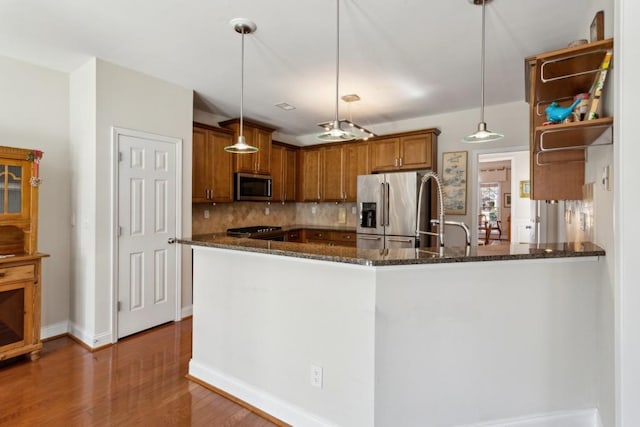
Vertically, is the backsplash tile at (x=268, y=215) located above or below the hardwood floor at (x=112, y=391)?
above

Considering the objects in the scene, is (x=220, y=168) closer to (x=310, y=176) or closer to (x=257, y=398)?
(x=310, y=176)

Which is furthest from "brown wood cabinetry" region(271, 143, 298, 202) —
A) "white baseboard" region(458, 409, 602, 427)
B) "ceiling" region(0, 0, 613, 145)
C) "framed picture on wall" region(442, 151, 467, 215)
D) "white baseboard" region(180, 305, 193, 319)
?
"white baseboard" region(458, 409, 602, 427)

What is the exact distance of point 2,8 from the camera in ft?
7.04

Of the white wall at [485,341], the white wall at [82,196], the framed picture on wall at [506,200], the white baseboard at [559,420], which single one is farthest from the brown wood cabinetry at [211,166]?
the framed picture on wall at [506,200]

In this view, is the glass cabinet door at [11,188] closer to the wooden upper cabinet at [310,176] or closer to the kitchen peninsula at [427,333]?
the kitchen peninsula at [427,333]

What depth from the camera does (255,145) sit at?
4.73 m

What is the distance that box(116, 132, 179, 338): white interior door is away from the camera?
307 cm

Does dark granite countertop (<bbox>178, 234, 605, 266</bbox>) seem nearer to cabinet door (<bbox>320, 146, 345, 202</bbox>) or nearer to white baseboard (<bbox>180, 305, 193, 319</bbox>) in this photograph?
white baseboard (<bbox>180, 305, 193, 319</bbox>)

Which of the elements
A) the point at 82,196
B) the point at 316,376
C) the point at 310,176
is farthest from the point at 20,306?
the point at 310,176

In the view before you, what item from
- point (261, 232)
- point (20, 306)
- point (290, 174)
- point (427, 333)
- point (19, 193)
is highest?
point (290, 174)

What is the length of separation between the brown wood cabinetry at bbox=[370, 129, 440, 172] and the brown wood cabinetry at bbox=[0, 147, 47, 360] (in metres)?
3.79

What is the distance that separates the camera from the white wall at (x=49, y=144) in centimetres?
285

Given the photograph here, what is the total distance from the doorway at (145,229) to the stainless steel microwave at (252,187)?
100 cm

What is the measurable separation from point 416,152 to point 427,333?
3215 mm
